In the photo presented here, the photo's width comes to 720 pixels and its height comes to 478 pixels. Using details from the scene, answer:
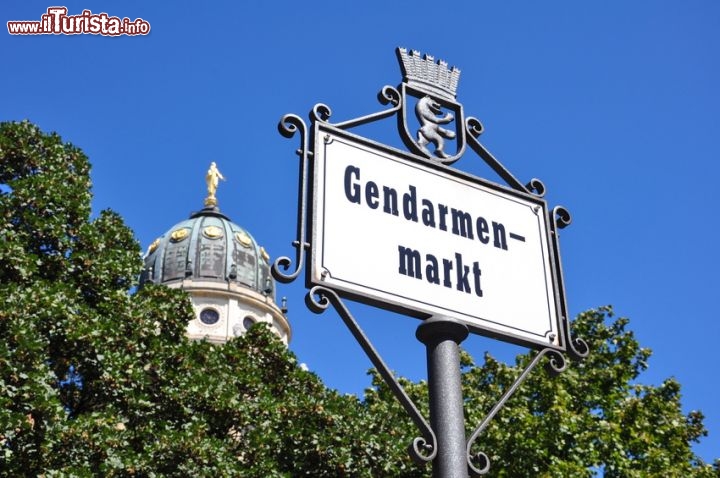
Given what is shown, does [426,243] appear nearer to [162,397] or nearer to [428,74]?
[428,74]

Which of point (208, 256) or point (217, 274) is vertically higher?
point (208, 256)

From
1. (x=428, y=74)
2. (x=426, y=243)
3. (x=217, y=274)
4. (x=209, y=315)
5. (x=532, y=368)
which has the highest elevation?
(x=217, y=274)

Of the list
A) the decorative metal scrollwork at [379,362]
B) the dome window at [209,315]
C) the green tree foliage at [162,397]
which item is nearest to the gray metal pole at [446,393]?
the decorative metal scrollwork at [379,362]

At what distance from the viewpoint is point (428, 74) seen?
353 centimetres

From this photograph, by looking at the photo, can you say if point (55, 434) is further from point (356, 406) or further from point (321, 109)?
point (321, 109)

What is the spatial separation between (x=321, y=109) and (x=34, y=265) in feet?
39.2

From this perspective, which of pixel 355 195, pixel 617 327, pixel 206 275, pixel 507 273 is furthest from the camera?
pixel 206 275

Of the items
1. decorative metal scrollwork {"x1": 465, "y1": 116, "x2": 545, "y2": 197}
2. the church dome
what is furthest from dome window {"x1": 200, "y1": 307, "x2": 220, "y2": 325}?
decorative metal scrollwork {"x1": 465, "y1": 116, "x2": 545, "y2": 197}

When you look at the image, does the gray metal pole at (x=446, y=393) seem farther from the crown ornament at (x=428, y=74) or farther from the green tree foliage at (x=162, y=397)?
the green tree foliage at (x=162, y=397)

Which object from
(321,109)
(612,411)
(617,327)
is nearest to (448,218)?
(321,109)

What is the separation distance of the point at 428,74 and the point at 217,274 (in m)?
56.0

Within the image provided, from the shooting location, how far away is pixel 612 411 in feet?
63.0

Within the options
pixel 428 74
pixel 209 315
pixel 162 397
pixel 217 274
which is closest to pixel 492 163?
pixel 428 74

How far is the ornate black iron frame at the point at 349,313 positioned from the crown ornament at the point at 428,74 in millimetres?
122
